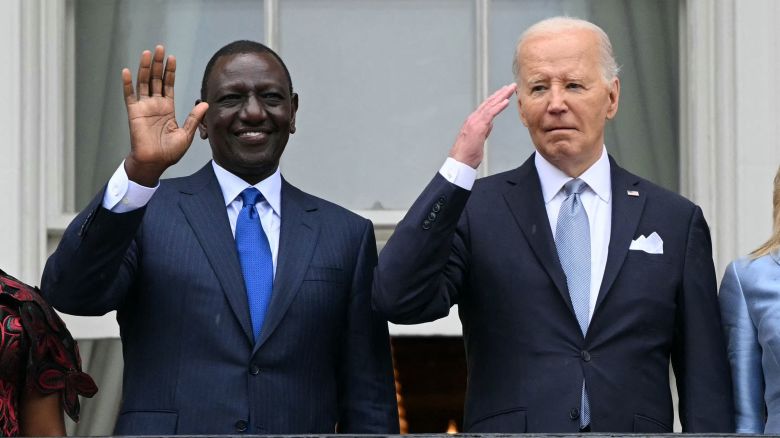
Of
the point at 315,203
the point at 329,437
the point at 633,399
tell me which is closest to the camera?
the point at 329,437

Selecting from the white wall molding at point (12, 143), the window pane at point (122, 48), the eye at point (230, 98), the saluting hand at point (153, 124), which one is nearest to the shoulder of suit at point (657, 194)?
the eye at point (230, 98)

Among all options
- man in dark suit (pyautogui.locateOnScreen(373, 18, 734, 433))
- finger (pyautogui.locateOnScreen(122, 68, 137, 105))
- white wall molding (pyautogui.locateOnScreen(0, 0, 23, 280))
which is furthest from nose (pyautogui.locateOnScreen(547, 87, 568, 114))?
white wall molding (pyautogui.locateOnScreen(0, 0, 23, 280))

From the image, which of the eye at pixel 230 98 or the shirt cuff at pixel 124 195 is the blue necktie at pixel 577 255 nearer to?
the eye at pixel 230 98

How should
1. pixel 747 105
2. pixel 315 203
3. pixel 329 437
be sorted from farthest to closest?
pixel 747 105 → pixel 315 203 → pixel 329 437

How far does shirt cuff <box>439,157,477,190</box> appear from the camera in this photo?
13.8 feet

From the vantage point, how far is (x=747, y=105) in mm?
6172

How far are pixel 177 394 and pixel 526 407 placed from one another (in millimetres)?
817

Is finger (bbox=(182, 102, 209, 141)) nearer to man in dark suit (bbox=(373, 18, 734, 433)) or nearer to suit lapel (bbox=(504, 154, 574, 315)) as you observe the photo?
man in dark suit (bbox=(373, 18, 734, 433))

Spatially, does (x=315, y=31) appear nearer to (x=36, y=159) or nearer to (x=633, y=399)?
(x=36, y=159)

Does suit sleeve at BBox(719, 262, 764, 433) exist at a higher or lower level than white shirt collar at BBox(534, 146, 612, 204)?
lower

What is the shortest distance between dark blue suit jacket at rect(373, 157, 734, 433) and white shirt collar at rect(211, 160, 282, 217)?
0.45 meters

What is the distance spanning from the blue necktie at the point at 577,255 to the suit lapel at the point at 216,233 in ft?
2.50

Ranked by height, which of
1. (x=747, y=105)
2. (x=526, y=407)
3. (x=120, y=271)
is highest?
(x=747, y=105)

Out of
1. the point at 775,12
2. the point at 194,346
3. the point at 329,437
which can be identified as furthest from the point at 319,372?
the point at 775,12
